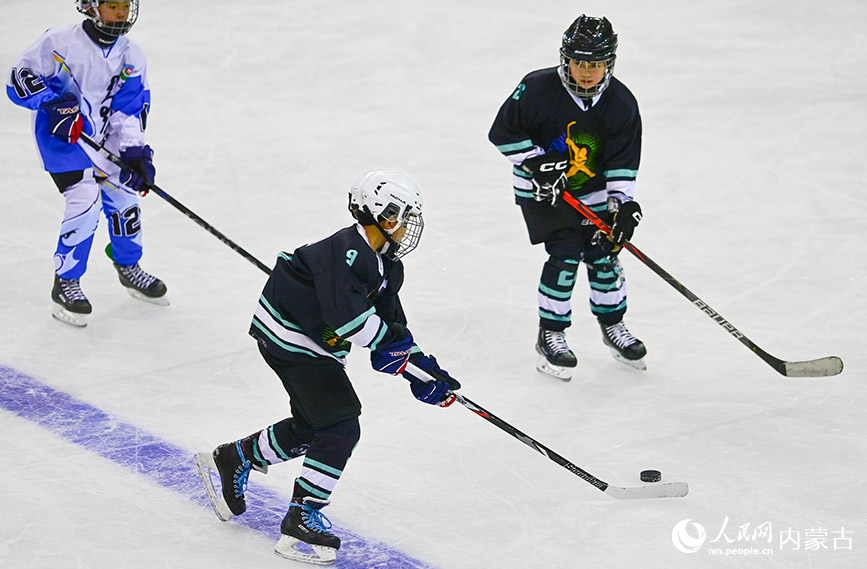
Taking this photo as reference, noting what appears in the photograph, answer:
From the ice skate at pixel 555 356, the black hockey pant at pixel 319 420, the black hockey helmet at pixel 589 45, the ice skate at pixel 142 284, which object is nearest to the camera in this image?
the black hockey pant at pixel 319 420

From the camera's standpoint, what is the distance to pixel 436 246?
5.07m

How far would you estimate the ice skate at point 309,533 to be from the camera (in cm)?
289

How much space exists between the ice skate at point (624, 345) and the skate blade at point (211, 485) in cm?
158

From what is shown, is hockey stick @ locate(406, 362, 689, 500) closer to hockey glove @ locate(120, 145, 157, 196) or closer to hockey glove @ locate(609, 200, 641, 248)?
hockey glove @ locate(609, 200, 641, 248)

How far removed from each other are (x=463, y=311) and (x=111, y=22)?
170 centimetres

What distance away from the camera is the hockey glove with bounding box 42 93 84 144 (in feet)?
13.4

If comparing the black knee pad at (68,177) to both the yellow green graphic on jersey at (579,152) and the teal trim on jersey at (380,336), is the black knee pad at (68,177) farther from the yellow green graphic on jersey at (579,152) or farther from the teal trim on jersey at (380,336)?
the teal trim on jersey at (380,336)

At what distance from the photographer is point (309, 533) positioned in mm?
2889

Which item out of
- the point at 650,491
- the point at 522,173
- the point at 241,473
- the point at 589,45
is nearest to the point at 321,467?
the point at 241,473

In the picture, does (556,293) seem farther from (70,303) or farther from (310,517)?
(70,303)

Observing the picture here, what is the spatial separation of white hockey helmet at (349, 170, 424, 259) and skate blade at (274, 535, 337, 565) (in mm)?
793

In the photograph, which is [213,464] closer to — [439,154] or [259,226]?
[259,226]

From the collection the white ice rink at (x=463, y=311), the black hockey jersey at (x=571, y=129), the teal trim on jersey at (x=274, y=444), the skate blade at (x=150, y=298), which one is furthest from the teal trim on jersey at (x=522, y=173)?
the skate blade at (x=150, y=298)

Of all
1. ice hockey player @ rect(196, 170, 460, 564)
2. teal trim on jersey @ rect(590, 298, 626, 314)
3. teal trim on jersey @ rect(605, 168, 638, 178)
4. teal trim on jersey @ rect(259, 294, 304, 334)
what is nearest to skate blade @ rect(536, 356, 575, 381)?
teal trim on jersey @ rect(590, 298, 626, 314)
